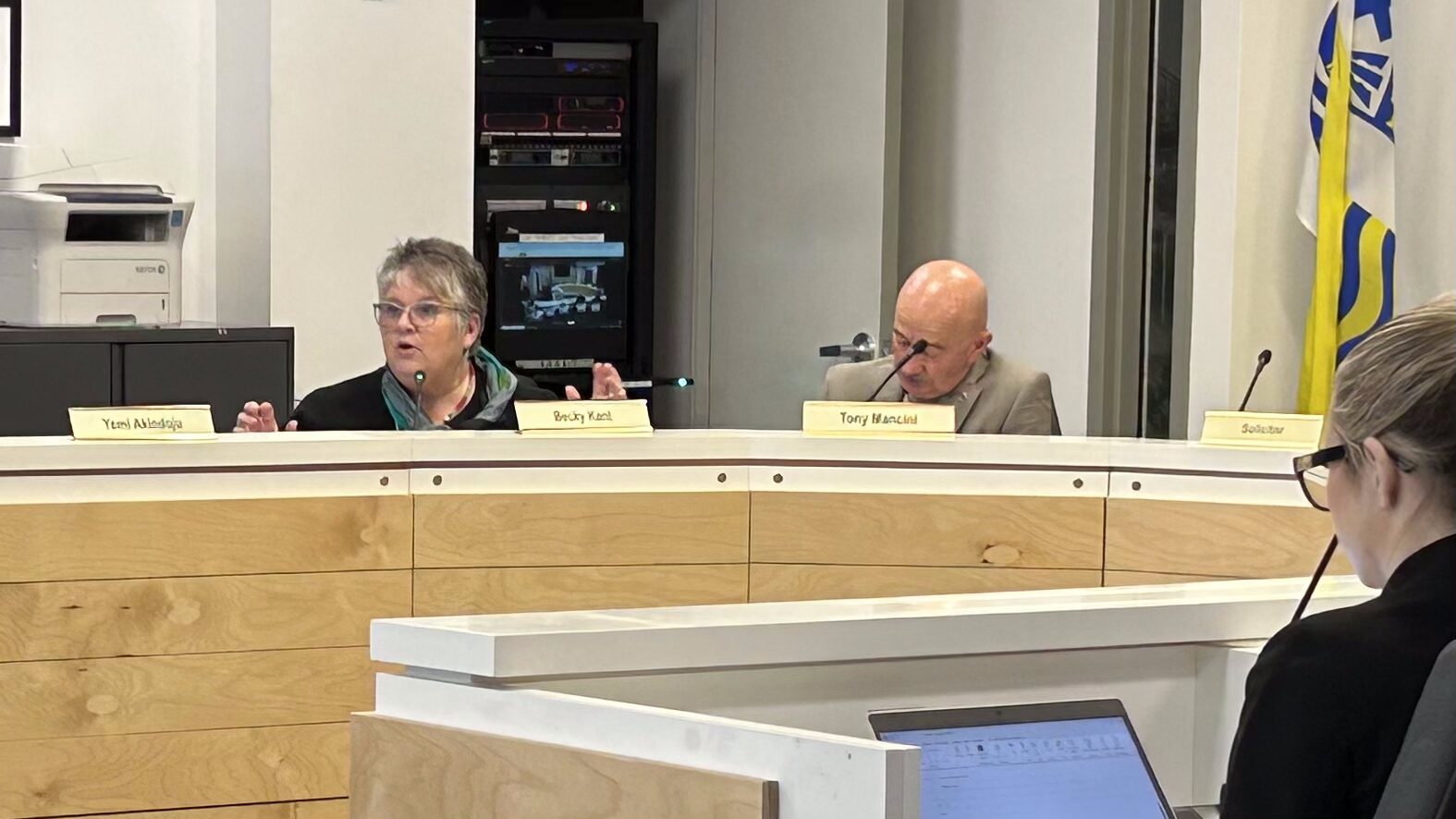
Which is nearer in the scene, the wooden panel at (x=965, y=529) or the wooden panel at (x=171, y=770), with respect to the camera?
the wooden panel at (x=171, y=770)

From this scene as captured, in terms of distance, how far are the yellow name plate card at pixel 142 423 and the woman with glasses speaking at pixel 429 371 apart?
76cm

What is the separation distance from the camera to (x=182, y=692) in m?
2.16

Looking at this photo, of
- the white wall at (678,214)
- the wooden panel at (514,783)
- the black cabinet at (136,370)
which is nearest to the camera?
the wooden panel at (514,783)

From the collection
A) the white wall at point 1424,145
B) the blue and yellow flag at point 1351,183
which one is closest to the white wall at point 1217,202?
the blue and yellow flag at point 1351,183

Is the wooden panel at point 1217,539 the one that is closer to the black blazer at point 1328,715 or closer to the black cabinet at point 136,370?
the black blazer at point 1328,715

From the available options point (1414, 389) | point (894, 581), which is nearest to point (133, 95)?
point (894, 581)

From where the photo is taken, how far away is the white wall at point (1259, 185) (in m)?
3.43

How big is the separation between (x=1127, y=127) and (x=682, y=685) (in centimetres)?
314

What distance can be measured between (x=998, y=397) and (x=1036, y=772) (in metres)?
1.88

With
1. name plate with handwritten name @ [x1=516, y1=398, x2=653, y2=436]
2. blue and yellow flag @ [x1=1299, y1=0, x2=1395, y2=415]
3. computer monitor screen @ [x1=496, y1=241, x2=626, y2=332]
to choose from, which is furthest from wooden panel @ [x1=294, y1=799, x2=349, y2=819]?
computer monitor screen @ [x1=496, y1=241, x2=626, y2=332]

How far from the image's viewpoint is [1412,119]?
3398 mm

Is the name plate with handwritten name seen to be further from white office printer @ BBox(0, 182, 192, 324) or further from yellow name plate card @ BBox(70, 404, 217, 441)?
white office printer @ BBox(0, 182, 192, 324)

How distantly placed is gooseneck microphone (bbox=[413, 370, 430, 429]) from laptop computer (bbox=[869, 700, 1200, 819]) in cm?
171

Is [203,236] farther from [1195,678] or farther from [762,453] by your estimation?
[1195,678]
